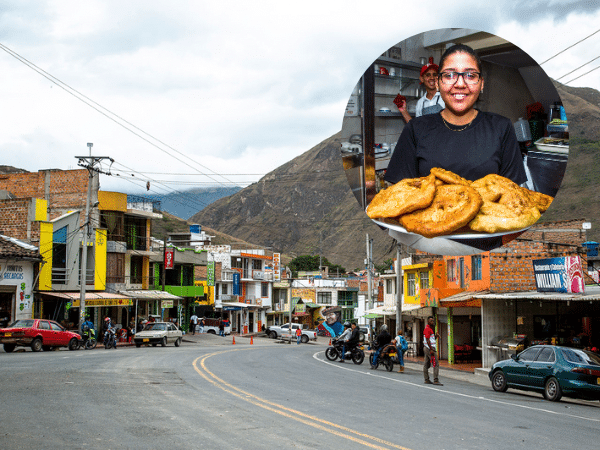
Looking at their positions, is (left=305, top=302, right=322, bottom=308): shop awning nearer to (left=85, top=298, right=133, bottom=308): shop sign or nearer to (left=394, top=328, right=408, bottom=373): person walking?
(left=85, top=298, right=133, bottom=308): shop sign

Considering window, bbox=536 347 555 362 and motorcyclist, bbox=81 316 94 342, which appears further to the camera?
motorcyclist, bbox=81 316 94 342

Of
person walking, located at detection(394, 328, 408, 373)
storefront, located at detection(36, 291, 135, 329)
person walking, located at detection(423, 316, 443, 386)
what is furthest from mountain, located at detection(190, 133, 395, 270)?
person walking, located at detection(423, 316, 443, 386)

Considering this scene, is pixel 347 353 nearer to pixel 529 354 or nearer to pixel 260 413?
pixel 529 354

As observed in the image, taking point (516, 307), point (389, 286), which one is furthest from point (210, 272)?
point (516, 307)

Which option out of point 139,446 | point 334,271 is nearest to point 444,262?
point 139,446

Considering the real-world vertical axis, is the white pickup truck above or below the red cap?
below

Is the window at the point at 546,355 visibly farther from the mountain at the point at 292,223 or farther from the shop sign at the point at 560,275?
the mountain at the point at 292,223

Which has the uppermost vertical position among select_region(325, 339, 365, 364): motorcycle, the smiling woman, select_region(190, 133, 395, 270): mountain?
select_region(190, 133, 395, 270): mountain
